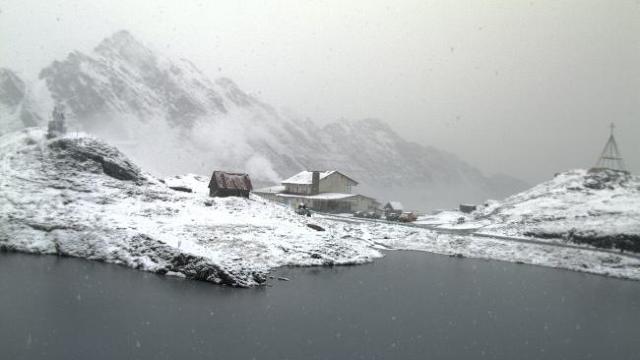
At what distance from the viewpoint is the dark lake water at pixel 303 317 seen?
Answer: 2669 centimetres

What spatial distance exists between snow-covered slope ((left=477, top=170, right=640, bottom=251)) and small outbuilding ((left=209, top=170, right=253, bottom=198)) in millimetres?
41212

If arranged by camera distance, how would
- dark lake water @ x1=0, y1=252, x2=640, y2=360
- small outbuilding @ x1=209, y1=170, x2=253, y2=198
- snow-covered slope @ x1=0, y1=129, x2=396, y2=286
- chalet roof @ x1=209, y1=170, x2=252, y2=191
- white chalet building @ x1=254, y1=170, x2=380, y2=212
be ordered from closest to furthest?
dark lake water @ x1=0, y1=252, x2=640, y2=360 < snow-covered slope @ x1=0, y1=129, x2=396, y2=286 < small outbuilding @ x1=209, y1=170, x2=253, y2=198 < chalet roof @ x1=209, y1=170, x2=252, y2=191 < white chalet building @ x1=254, y1=170, x2=380, y2=212

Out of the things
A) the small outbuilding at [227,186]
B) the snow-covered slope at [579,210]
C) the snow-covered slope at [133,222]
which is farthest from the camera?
the small outbuilding at [227,186]

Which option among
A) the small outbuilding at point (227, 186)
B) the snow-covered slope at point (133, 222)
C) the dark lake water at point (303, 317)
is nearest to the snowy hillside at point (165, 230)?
the snow-covered slope at point (133, 222)

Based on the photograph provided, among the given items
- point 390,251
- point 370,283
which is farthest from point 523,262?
point 370,283

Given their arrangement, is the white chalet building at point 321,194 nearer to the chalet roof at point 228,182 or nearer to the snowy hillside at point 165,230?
the snowy hillside at point 165,230

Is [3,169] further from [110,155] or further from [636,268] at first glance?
[636,268]

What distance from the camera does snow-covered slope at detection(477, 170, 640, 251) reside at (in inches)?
2938

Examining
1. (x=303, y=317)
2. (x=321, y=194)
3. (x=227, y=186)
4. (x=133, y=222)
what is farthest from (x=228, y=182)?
(x=303, y=317)

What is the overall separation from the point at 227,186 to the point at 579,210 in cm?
5770

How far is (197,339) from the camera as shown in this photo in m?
27.5

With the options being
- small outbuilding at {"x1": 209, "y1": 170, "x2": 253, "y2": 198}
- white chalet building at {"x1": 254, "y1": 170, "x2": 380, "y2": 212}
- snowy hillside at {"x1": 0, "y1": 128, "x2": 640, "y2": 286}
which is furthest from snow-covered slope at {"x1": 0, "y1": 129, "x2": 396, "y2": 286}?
white chalet building at {"x1": 254, "y1": 170, "x2": 380, "y2": 212}

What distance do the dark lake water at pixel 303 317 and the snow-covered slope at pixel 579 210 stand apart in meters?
26.4

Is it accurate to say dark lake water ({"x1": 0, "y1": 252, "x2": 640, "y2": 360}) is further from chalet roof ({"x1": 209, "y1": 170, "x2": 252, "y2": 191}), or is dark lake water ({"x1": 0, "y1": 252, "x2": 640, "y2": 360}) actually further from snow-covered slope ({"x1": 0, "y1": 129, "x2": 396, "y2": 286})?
chalet roof ({"x1": 209, "y1": 170, "x2": 252, "y2": 191})
